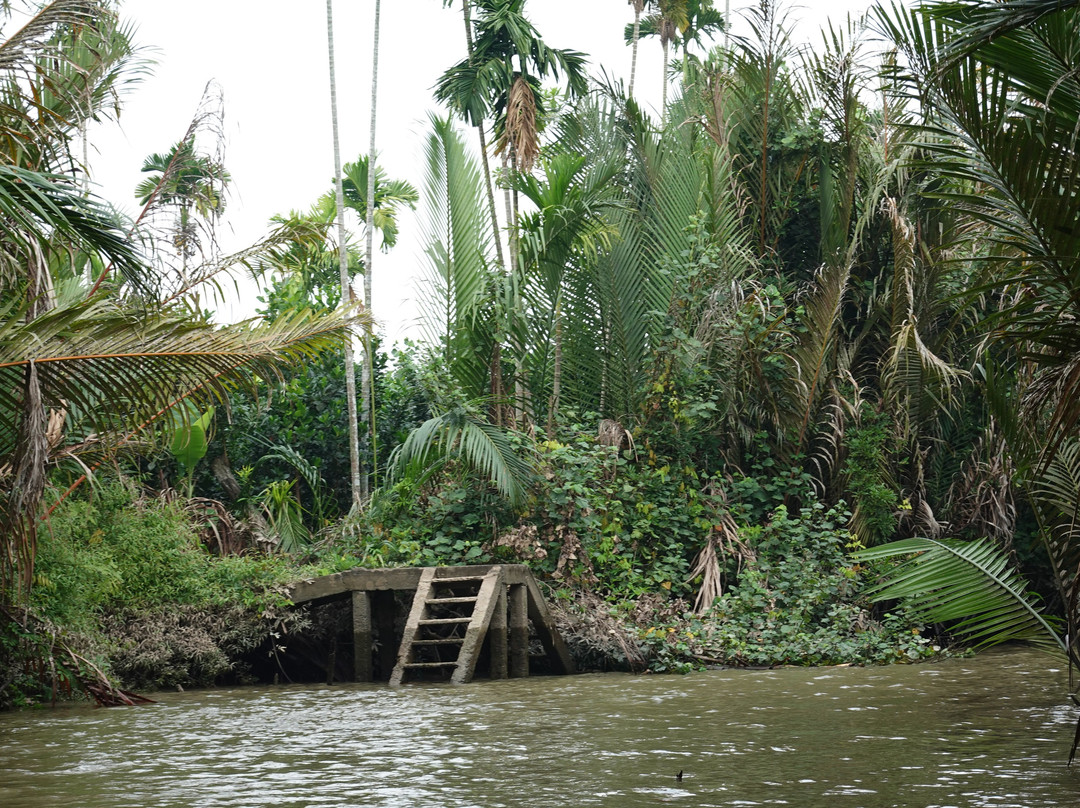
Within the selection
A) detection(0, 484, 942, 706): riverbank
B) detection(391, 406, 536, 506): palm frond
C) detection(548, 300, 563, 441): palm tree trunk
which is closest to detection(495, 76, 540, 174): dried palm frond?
detection(548, 300, 563, 441): palm tree trunk

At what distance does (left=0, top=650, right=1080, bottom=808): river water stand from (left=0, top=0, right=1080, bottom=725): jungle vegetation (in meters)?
0.86

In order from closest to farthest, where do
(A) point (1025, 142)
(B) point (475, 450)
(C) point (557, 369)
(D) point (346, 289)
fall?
(A) point (1025, 142) < (B) point (475, 450) < (C) point (557, 369) < (D) point (346, 289)

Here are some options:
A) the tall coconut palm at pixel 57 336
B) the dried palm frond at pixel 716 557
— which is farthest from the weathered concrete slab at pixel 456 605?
the tall coconut palm at pixel 57 336

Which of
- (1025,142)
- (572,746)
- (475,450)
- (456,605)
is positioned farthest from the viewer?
(475,450)

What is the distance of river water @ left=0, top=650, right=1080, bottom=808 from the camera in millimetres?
4809

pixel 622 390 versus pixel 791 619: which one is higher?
pixel 622 390

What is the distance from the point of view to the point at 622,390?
13281 millimetres

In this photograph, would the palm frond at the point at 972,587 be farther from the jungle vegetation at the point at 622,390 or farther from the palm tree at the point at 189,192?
the palm tree at the point at 189,192

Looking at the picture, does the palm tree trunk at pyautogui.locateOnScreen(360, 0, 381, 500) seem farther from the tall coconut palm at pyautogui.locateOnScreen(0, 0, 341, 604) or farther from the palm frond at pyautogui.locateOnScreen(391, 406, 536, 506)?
the tall coconut palm at pyautogui.locateOnScreen(0, 0, 341, 604)

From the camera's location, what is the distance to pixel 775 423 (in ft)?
42.7

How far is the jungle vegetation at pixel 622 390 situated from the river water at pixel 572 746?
0.86 meters

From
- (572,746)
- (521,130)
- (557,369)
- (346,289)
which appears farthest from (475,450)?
(521,130)

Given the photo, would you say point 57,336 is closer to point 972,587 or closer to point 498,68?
point 972,587

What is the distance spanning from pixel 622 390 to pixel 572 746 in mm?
7431
